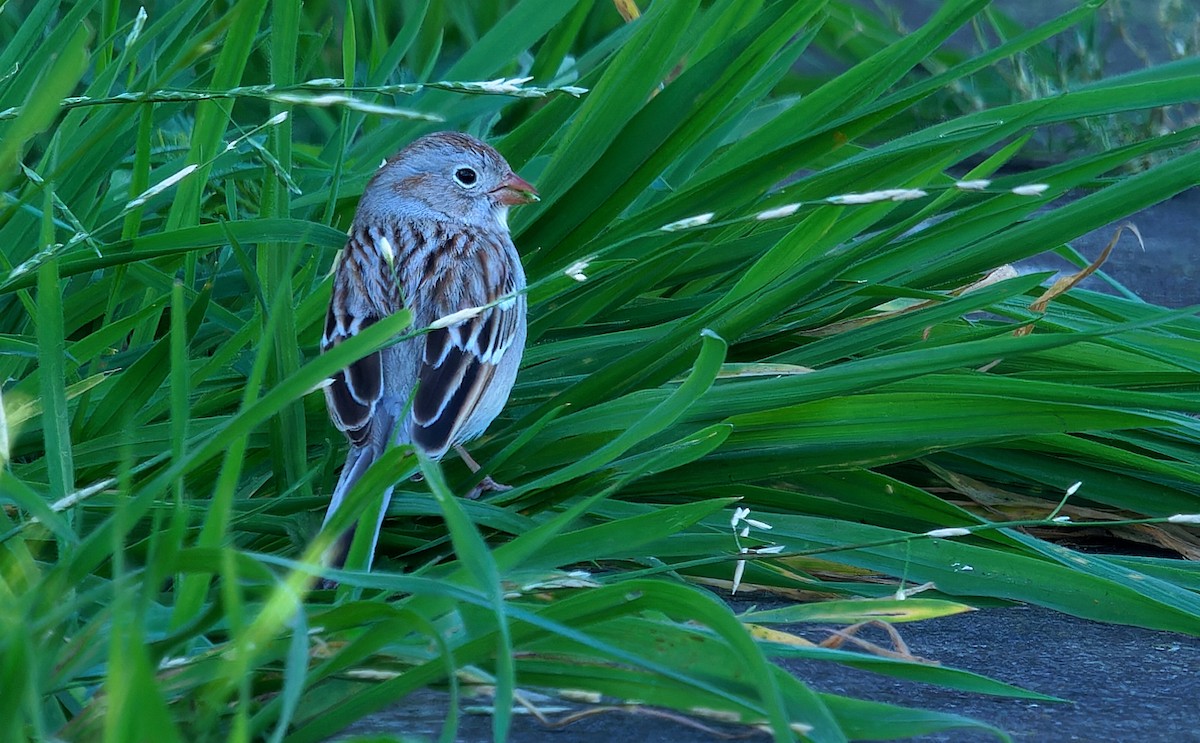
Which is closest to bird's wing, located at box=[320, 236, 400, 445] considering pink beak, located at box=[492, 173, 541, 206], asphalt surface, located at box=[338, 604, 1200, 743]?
pink beak, located at box=[492, 173, 541, 206]

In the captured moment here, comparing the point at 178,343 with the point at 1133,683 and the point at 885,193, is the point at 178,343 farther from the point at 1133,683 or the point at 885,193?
the point at 1133,683

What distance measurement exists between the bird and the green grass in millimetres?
92

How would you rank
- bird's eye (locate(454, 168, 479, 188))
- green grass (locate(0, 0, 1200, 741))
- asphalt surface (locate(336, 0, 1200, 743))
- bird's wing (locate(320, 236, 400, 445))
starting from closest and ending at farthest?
green grass (locate(0, 0, 1200, 741))
asphalt surface (locate(336, 0, 1200, 743))
bird's wing (locate(320, 236, 400, 445))
bird's eye (locate(454, 168, 479, 188))

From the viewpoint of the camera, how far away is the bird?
245 cm

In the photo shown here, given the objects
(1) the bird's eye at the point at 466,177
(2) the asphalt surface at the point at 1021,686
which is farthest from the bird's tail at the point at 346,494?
(1) the bird's eye at the point at 466,177

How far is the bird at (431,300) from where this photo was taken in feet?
8.03

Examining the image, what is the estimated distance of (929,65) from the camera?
5.88 m

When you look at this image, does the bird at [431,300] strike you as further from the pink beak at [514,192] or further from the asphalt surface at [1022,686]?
the asphalt surface at [1022,686]

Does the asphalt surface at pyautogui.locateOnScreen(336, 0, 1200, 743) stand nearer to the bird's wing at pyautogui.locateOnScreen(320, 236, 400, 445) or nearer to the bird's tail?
the bird's tail

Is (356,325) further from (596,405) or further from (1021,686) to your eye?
(1021,686)

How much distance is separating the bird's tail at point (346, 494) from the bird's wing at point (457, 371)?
0.31 ft

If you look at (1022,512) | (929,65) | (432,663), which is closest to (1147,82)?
(1022,512)

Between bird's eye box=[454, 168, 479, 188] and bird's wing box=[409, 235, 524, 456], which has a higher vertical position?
bird's eye box=[454, 168, 479, 188]

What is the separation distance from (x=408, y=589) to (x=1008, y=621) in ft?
4.02
